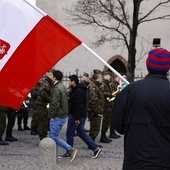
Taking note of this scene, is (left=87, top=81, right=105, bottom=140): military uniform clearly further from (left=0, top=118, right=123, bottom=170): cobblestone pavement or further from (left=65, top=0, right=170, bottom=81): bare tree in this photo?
(left=65, top=0, right=170, bottom=81): bare tree

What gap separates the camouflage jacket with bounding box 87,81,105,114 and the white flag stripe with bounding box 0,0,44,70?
5.09 meters

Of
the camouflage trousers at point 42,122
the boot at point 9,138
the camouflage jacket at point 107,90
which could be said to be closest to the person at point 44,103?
the camouflage trousers at point 42,122

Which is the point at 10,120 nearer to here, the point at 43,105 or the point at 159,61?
the point at 43,105

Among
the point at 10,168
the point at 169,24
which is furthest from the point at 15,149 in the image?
the point at 169,24

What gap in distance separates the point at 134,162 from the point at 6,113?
9216 mm

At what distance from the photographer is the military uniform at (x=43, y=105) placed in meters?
12.1

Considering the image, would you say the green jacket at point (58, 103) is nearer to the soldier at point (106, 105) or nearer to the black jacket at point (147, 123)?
the soldier at point (106, 105)

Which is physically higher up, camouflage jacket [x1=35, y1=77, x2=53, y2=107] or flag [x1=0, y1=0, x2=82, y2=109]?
flag [x1=0, y1=0, x2=82, y2=109]

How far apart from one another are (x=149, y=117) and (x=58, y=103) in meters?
6.12

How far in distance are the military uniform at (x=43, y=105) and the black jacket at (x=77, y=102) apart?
4.24 ft

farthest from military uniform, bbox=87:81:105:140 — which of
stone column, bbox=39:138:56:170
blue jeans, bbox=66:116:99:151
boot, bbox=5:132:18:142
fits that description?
stone column, bbox=39:138:56:170

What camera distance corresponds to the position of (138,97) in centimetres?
430

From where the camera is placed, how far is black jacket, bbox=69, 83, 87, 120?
35.2 feet

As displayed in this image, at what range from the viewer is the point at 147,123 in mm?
4246
